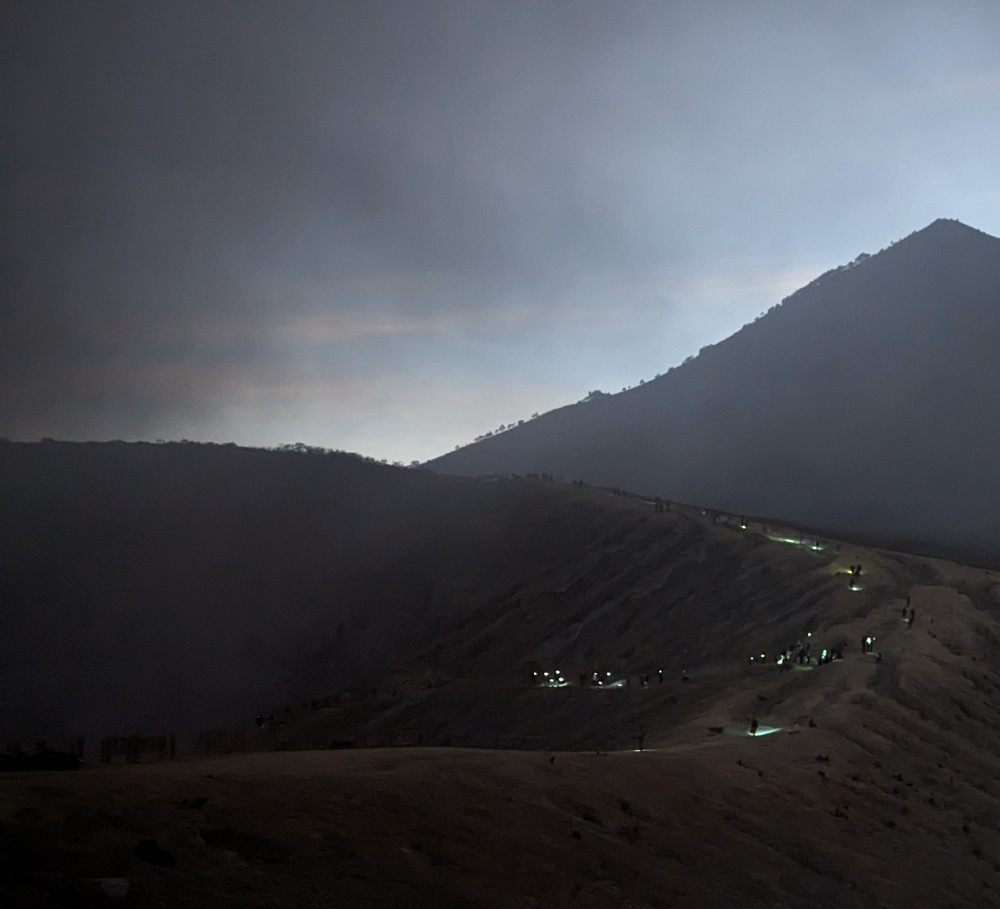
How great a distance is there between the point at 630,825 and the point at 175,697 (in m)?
43.6

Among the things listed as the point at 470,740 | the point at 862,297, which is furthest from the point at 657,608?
the point at 862,297

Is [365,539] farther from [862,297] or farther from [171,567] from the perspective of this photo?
[862,297]

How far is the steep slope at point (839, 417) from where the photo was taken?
8950 cm

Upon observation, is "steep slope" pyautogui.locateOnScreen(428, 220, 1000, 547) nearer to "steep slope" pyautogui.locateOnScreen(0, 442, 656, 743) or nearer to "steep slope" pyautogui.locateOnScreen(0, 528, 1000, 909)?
"steep slope" pyautogui.locateOnScreen(0, 442, 656, 743)

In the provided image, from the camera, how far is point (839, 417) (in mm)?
105000

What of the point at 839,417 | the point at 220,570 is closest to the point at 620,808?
the point at 220,570

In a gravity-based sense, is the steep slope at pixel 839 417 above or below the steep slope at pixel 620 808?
above

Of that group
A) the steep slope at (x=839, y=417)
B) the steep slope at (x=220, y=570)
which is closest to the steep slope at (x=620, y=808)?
the steep slope at (x=220, y=570)

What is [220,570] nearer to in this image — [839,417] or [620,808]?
[620,808]

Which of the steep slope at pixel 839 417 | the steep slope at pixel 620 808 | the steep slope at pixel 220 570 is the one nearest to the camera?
the steep slope at pixel 620 808

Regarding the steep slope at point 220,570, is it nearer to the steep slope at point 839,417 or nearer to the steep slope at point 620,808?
the steep slope at point 620,808

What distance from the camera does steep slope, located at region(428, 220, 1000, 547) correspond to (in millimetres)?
89500

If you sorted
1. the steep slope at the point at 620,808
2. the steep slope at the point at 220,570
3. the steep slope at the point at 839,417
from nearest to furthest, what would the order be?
the steep slope at the point at 620,808 → the steep slope at the point at 220,570 → the steep slope at the point at 839,417

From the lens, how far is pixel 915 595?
34.8 m
